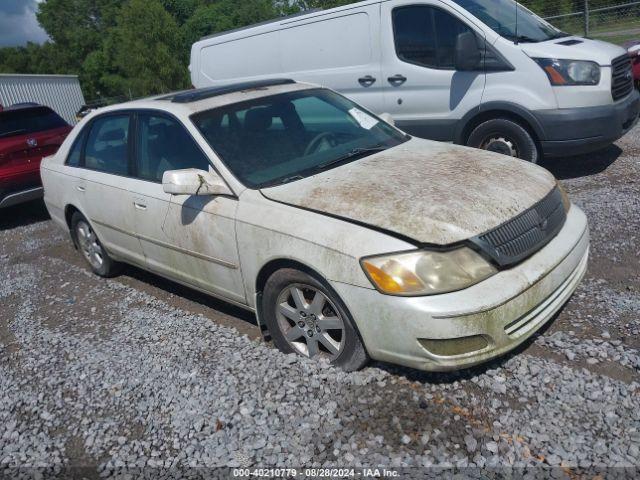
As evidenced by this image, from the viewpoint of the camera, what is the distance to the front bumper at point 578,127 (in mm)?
5660

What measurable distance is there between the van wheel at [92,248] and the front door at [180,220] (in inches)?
38.2

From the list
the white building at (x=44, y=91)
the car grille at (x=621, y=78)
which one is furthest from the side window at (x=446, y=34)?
the white building at (x=44, y=91)

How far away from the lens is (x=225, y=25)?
180 feet

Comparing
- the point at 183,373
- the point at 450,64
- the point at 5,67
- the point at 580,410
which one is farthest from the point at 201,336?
the point at 5,67

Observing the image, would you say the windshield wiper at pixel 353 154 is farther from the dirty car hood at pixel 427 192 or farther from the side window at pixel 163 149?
the side window at pixel 163 149

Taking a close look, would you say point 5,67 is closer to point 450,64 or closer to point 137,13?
point 137,13

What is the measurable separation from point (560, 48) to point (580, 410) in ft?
14.2

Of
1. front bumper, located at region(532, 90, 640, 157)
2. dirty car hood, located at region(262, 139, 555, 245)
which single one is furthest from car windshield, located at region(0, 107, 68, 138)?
front bumper, located at region(532, 90, 640, 157)

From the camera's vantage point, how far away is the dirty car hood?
2.84 metres

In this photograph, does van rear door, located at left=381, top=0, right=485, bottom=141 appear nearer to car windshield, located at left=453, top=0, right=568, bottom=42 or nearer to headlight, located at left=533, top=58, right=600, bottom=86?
car windshield, located at left=453, top=0, right=568, bottom=42

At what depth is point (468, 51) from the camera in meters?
5.95

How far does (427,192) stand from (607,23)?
15265mm

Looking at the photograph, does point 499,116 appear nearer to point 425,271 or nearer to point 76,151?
point 425,271

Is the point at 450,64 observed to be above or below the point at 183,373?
above
